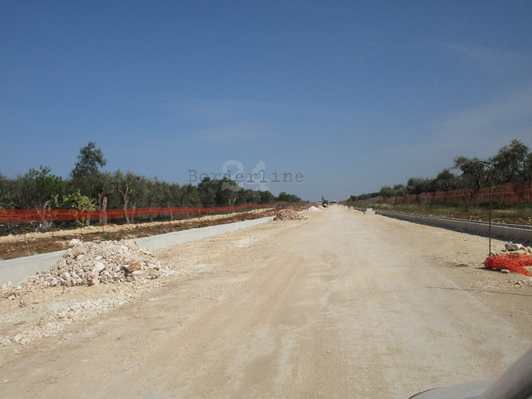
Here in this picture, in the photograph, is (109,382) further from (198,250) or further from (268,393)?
(198,250)

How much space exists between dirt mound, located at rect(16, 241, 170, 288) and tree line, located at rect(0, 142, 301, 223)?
700 inches

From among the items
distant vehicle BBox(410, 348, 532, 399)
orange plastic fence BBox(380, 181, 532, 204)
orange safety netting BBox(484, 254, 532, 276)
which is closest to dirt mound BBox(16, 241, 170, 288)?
orange safety netting BBox(484, 254, 532, 276)

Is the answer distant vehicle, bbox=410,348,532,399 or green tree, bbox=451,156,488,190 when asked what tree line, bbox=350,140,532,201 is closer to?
green tree, bbox=451,156,488,190

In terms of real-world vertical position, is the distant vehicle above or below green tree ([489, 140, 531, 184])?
below

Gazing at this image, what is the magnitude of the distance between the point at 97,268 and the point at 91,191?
24.3m

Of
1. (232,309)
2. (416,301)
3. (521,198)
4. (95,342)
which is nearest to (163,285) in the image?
(232,309)

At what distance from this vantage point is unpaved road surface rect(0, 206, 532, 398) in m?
3.87

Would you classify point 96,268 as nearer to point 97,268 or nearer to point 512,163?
point 97,268

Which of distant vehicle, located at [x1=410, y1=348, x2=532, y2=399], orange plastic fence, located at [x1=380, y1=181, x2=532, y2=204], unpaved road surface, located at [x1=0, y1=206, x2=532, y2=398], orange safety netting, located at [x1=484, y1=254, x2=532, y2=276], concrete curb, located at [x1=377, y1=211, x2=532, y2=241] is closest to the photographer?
distant vehicle, located at [x1=410, y1=348, x2=532, y2=399]

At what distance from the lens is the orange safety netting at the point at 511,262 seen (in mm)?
8498

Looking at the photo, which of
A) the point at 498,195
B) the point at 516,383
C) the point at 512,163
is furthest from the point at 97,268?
the point at 512,163

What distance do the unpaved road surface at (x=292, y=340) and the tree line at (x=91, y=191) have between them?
21.8 metres

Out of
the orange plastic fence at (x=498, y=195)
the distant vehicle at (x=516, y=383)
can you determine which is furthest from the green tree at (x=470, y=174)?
the distant vehicle at (x=516, y=383)

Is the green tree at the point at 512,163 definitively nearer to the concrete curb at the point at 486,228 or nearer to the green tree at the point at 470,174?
the green tree at the point at 470,174
